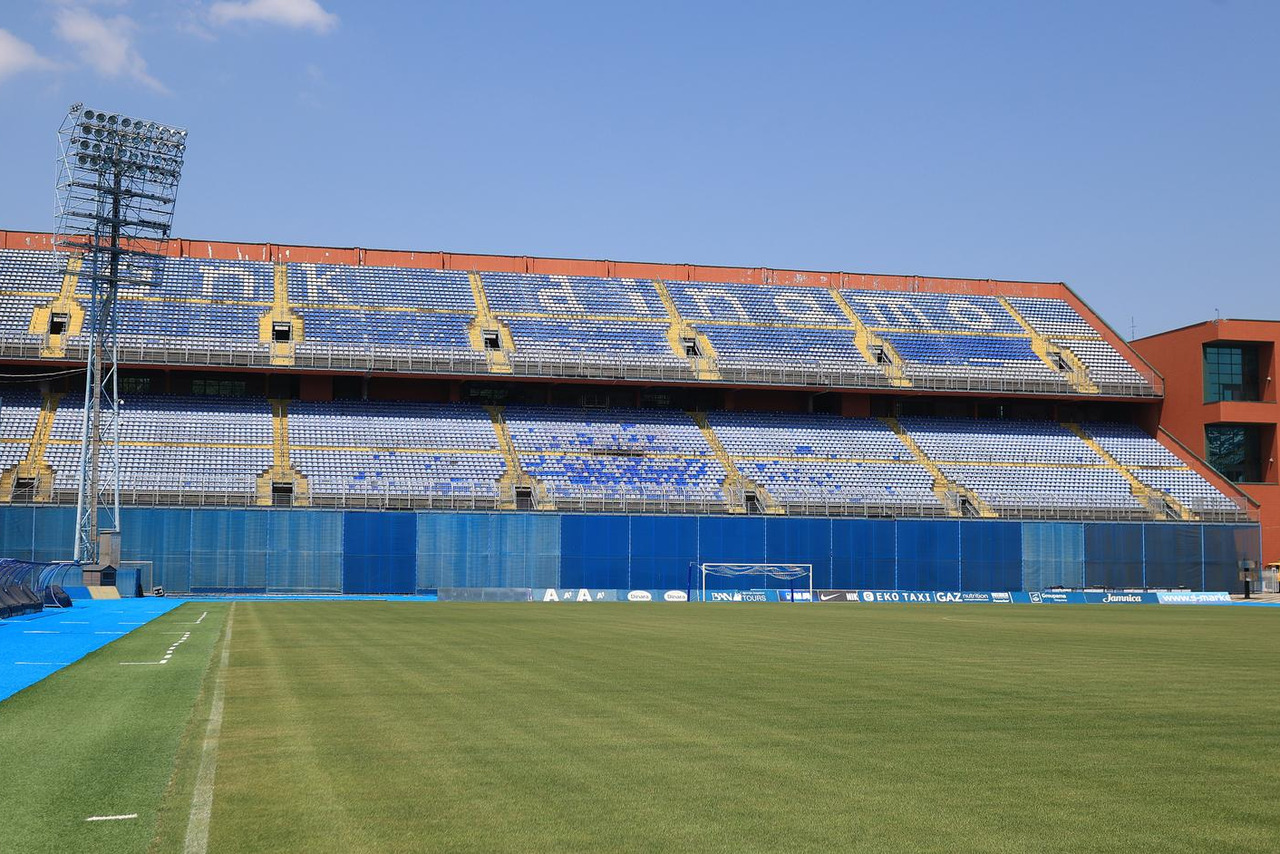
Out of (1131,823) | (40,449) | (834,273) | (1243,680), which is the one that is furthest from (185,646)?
(834,273)

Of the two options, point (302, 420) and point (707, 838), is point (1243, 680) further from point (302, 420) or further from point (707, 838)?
point (302, 420)

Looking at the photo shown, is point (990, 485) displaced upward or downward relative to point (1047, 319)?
downward

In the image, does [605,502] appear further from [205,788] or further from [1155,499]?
[205,788]

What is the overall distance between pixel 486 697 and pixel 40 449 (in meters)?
50.3

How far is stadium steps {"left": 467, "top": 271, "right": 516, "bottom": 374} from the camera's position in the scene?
66.6 meters

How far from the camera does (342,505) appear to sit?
57531 millimetres

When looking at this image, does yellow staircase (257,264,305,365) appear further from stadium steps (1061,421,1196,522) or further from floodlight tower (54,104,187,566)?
stadium steps (1061,421,1196,522)

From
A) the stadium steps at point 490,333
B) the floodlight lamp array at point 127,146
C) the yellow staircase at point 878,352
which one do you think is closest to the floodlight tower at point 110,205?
the floodlight lamp array at point 127,146

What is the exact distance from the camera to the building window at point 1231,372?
230 ft

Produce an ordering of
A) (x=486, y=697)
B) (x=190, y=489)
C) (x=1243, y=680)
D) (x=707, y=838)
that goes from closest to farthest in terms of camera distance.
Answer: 1. (x=707, y=838)
2. (x=486, y=697)
3. (x=1243, y=680)
4. (x=190, y=489)

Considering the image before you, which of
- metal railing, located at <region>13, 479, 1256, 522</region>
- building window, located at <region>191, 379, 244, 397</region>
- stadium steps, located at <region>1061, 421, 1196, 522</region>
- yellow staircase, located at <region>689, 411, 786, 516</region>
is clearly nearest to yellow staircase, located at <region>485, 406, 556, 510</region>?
metal railing, located at <region>13, 479, 1256, 522</region>

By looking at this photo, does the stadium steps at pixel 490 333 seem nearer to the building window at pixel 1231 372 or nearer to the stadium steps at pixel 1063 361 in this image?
the stadium steps at pixel 1063 361

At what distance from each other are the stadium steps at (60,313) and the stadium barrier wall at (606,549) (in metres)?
11.0

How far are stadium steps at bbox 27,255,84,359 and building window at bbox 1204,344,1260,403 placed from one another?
2352 inches
